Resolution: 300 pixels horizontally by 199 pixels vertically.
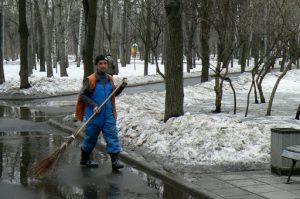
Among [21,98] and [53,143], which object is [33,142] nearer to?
[53,143]

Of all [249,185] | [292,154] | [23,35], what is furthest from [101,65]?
[23,35]

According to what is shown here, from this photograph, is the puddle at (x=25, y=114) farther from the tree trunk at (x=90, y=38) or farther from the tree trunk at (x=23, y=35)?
the tree trunk at (x=23, y=35)

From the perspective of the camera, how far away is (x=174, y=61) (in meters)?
11.0

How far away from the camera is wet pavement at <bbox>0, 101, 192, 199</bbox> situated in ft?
22.4

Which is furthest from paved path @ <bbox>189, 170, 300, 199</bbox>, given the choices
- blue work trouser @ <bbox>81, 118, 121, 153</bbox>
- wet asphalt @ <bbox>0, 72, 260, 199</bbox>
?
blue work trouser @ <bbox>81, 118, 121, 153</bbox>

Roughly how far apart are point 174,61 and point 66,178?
4160 millimetres

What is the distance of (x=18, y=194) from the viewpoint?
6.67m

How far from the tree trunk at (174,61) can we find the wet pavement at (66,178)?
6.25 feet

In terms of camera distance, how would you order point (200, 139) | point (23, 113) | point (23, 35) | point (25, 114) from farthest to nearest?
point (23, 35) → point (23, 113) → point (25, 114) → point (200, 139)

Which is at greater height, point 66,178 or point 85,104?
point 85,104

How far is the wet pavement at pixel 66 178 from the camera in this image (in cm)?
682

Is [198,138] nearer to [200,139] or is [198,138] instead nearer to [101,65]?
[200,139]

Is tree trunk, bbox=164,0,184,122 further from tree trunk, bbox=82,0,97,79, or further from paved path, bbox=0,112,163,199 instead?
tree trunk, bbox=82,0,97,79

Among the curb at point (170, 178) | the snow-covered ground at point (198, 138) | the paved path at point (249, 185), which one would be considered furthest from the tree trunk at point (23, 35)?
the paved path at point (249, 185)
